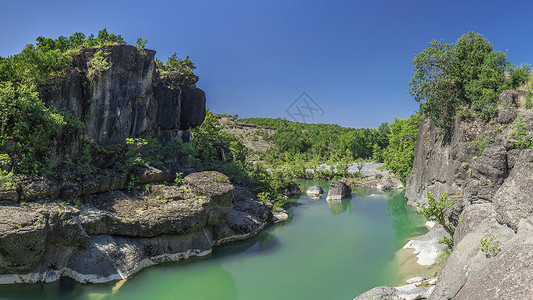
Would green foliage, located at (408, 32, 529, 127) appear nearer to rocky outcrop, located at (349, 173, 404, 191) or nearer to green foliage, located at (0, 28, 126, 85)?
rocky outcrop, located at (349, 173, 404, 191)

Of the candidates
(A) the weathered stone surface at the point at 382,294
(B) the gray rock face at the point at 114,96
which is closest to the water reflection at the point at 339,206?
(A) the weathered stone surface at the point at 382,294

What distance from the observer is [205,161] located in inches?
1029

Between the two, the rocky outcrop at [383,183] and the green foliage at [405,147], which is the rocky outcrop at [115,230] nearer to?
the green foliage at [405,147]

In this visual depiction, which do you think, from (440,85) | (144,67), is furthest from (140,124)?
(440,85)

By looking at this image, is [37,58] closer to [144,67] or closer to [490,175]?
[144,67]

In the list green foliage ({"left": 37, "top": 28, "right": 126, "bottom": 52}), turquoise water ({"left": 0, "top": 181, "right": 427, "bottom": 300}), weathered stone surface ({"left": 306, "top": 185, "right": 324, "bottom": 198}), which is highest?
green foliage ({"left": 37, "top": 28, "right": 126, "bottom": 52})

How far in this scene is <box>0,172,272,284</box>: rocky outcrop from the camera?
34.9 feet

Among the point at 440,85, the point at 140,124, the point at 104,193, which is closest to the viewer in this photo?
the point at 104,193

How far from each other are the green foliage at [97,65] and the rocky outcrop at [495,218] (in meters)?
19.0

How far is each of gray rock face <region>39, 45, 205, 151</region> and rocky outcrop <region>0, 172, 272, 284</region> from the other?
5.45 meters

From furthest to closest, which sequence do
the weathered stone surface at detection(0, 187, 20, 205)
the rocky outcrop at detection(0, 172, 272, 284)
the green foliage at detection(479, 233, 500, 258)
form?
1. the weathered stone surface at detection(0, 187, 20, 205)
2. the rocky outcrop at detection(0, 172, 272, 284)
3. the green foliage at detection(479, 233, 500, 258)

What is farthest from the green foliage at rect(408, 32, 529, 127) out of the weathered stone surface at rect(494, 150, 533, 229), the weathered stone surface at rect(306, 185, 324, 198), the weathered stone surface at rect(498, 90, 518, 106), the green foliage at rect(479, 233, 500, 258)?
the weathered stone surface at rect(306, 185, 324, 198)

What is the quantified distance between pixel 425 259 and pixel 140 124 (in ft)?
66.3

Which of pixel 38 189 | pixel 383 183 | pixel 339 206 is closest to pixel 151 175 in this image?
pixel 38 189
